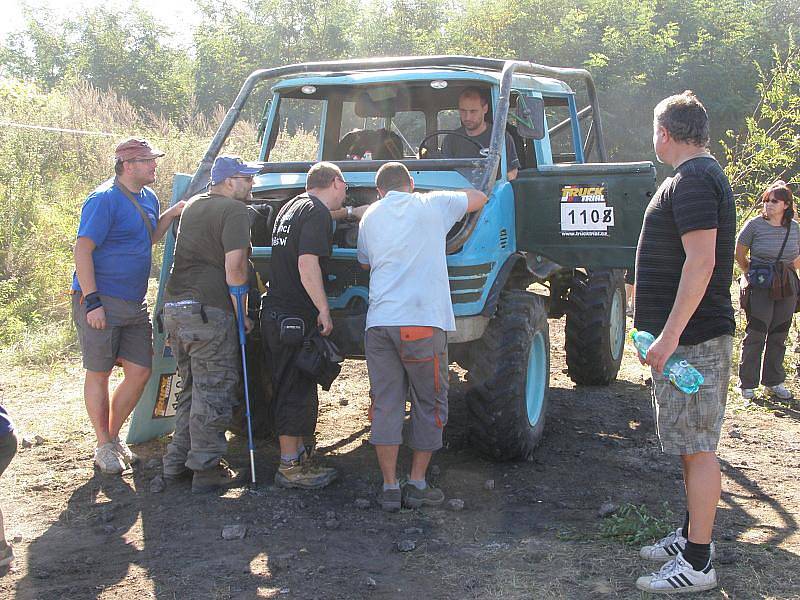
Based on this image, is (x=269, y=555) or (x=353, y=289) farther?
(x=353, y=289)

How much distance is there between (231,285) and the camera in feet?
15.8

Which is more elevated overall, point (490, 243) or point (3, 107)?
point (3, 107)

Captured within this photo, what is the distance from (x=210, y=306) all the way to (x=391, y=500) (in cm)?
147

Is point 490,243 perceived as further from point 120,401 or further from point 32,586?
point 32,586

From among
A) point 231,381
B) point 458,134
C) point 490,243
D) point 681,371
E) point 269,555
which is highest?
point 458,134

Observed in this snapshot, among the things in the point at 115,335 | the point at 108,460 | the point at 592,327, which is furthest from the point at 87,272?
the point at 592,327

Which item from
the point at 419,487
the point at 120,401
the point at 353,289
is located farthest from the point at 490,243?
the point at 120,401

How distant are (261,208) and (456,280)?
1.39 m

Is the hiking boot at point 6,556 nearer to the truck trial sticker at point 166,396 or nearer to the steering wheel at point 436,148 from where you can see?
the truck trial sticker at point 166,396

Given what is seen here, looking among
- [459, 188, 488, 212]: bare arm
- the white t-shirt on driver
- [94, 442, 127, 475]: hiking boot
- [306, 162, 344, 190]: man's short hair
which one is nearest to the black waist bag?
the white t-shirt on driver

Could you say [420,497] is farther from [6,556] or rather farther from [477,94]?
[477,94]

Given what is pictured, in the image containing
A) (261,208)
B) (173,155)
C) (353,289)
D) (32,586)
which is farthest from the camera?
(173,155)

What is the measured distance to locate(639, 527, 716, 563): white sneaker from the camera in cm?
387

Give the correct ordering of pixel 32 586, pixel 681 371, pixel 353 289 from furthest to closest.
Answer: pixel 353 289, pixel 32 586, pixel 681 371
